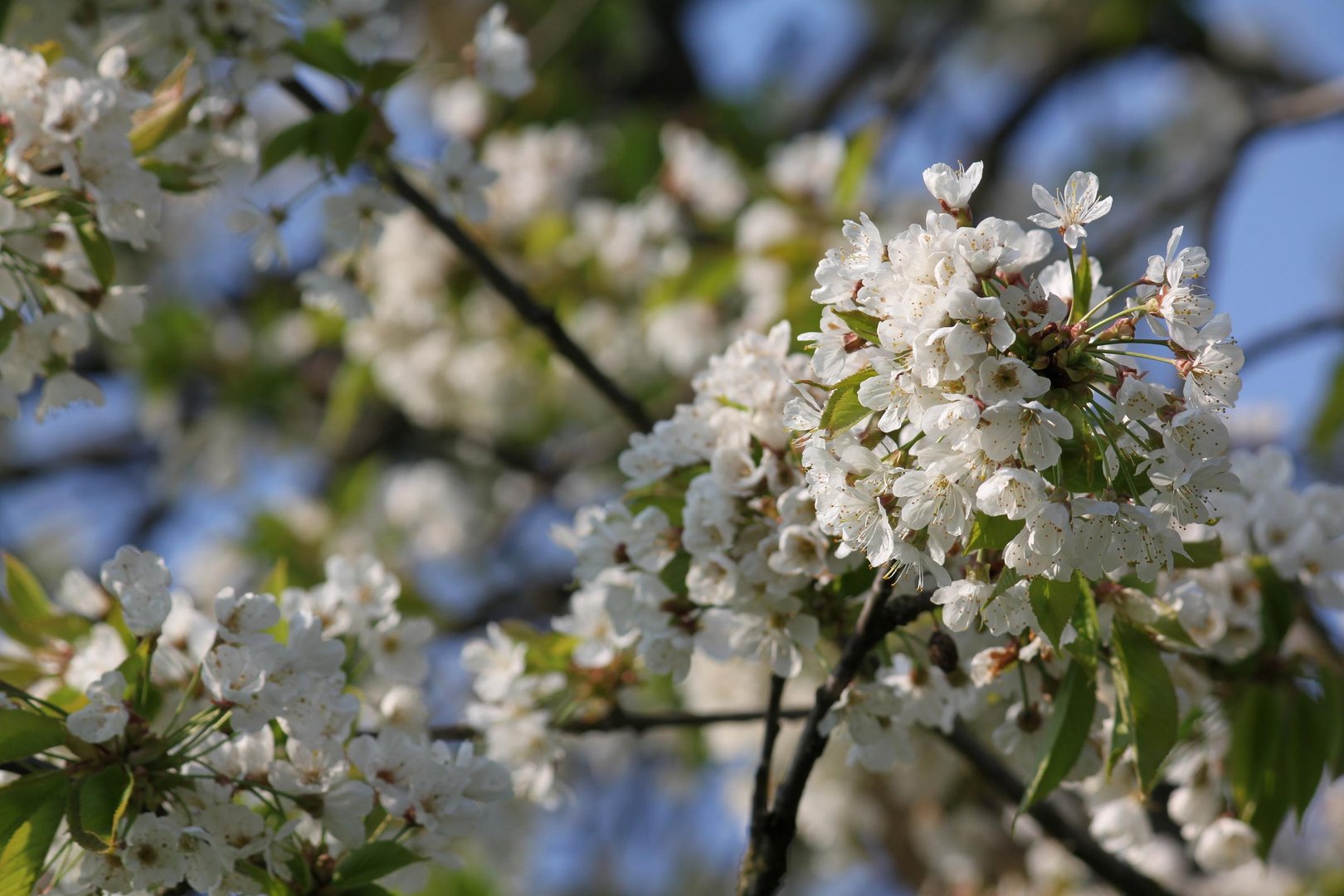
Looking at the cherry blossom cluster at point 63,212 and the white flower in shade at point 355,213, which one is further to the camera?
the white flower in shade at point 355,213

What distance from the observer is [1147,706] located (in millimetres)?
1613

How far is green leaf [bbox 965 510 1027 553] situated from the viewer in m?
1.38

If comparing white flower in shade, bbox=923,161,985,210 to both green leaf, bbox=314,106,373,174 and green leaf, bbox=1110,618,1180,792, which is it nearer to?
green leaf, bbox=1110,618,1180,792

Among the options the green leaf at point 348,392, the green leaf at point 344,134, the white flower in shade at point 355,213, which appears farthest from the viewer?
the green leaf at point 348,392

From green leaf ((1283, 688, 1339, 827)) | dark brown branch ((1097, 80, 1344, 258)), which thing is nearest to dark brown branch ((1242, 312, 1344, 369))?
dark brown branch ((1097, 80, 1344, 258))

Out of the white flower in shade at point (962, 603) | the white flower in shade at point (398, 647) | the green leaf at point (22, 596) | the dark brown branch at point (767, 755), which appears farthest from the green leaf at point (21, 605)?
the white flower in shade at point (962, 603)

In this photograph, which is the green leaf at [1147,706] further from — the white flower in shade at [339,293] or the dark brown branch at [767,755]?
the white flower in shade at [339,293]

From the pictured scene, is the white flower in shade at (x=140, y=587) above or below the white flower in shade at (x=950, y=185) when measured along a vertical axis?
below

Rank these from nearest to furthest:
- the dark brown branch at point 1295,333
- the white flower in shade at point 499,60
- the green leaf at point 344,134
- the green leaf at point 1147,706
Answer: the green leaf at point 1147,706, the green leaf at point 344,134, the white flower in shade at point 499,60, the dark brown branch at point 1295,333

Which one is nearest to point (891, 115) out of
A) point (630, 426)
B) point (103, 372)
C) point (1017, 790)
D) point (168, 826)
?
point (630, 426)

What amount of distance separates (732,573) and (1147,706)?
565mm

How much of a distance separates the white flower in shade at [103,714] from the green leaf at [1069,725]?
114 cm

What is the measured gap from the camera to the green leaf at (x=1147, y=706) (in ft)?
5.27

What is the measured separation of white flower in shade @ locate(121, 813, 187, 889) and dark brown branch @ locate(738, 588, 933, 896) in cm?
77
